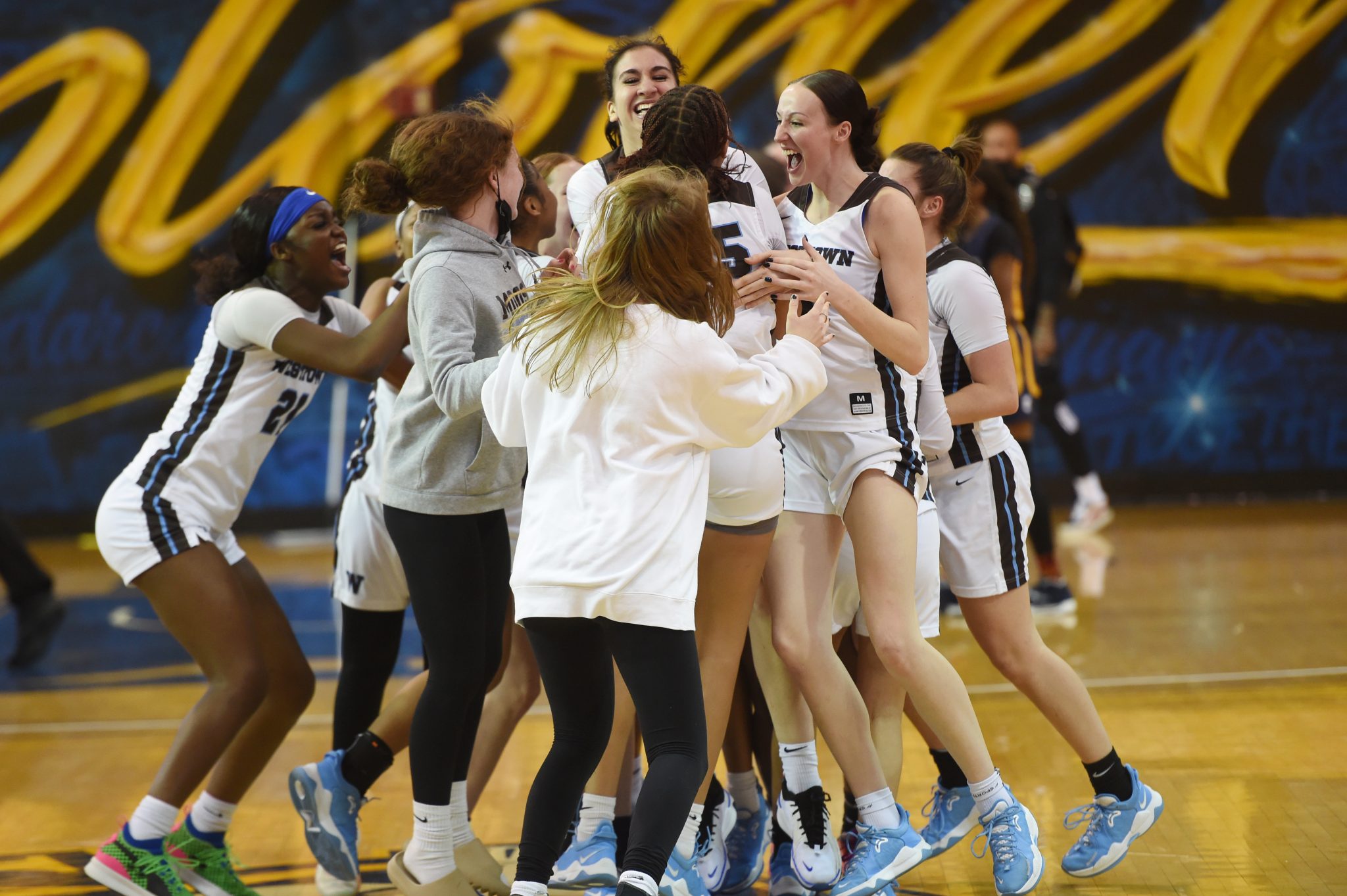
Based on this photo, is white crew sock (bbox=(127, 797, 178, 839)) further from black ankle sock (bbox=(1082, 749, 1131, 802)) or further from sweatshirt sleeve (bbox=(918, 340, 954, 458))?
black ankle sock (bbox=(1082, 749, 1131, 802))

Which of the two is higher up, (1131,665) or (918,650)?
(918,650)

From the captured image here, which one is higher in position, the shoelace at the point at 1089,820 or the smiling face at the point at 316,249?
the smiling face at the point at 316,249

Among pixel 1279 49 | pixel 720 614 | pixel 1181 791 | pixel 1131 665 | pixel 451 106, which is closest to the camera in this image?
pixel 720 614

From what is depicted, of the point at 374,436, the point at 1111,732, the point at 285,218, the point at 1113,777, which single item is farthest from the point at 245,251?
the point at 1111,732

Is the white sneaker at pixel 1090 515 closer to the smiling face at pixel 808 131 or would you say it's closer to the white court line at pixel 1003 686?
the white court line at pixel 1003 686

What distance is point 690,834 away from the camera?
2646 mm

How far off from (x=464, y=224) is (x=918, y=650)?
4.12ft

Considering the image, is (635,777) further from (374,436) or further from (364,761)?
(374,436)

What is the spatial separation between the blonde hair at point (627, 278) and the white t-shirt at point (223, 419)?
893 millimetres

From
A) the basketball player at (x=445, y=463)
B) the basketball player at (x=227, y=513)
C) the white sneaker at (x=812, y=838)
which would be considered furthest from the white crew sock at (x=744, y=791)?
the basketball player at (x=227, y=513)

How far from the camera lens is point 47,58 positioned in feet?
27.9

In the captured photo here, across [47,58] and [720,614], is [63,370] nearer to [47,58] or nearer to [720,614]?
[47,58]

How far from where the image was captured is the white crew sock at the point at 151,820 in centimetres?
283

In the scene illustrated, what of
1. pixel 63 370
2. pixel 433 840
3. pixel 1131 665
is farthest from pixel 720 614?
pixel 63 370
